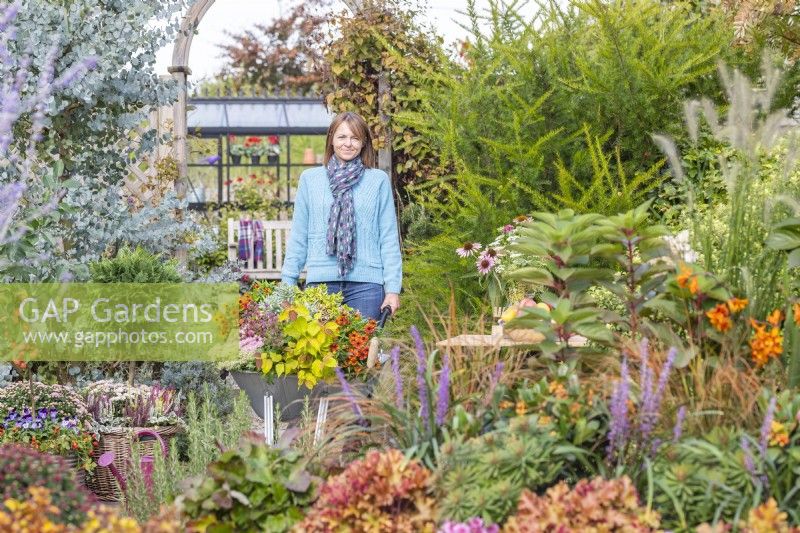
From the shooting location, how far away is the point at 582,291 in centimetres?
297

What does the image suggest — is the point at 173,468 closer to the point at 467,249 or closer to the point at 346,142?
the point at 346,142

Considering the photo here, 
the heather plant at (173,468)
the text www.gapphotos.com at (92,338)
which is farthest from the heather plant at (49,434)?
the text www.gapphotos.com at (92,338)

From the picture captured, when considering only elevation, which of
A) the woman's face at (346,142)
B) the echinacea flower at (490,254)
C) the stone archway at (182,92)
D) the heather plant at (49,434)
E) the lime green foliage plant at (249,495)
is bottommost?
the heather plant at (49,434)

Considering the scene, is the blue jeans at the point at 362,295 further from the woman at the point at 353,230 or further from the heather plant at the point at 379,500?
the heather plant at the point at 379,500

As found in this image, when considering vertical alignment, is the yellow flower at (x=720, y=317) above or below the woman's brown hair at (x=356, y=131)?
below

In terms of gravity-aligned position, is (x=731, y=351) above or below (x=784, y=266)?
below

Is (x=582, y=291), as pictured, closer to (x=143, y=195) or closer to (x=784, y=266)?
(x=784, y=266)

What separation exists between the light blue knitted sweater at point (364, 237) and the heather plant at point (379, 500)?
2303 millimetres

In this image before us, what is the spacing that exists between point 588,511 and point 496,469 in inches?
10.0

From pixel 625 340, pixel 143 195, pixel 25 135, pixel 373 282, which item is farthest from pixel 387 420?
pixel 143 195

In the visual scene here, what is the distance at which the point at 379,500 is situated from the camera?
2279mm

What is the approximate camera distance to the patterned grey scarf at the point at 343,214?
4602 millimetres

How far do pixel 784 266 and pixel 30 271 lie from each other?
9.94 ft

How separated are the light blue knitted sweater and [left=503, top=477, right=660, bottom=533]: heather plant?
8.10 ft
